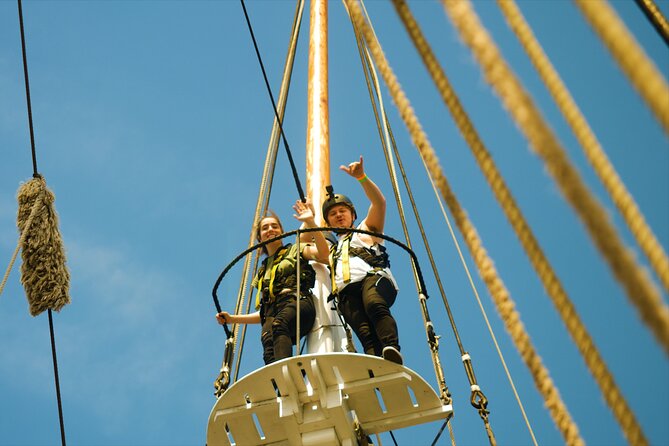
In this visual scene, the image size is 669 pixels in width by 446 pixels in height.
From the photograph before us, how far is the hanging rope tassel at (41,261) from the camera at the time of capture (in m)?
3.99

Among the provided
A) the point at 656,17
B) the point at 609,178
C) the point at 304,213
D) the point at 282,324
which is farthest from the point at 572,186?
the point at 304,213

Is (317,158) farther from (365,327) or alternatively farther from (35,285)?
(35,285)

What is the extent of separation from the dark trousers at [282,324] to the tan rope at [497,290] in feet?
7.98

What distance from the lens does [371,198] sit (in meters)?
A: 4.64

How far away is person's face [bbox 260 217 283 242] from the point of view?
4.97 meters

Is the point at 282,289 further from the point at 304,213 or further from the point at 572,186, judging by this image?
the point at 572,186

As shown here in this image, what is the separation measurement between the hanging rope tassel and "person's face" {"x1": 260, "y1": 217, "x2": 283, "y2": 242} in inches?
48.7

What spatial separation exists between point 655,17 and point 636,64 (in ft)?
4.00

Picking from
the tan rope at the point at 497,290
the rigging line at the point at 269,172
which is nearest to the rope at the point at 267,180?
the rigging line at the point at 269,172

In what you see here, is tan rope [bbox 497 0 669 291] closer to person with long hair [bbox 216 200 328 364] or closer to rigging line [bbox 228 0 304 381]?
person with long hair [bbox 216 200 328 364]

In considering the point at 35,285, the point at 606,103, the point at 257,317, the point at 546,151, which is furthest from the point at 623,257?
the point at 606,103

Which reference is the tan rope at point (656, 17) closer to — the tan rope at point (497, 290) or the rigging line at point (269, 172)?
the tan rope at point (497, 290)

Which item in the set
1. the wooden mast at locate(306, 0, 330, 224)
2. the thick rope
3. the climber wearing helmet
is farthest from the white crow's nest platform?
the thick rope

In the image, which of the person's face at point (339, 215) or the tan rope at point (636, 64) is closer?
the tan rope at point (636, 64)
